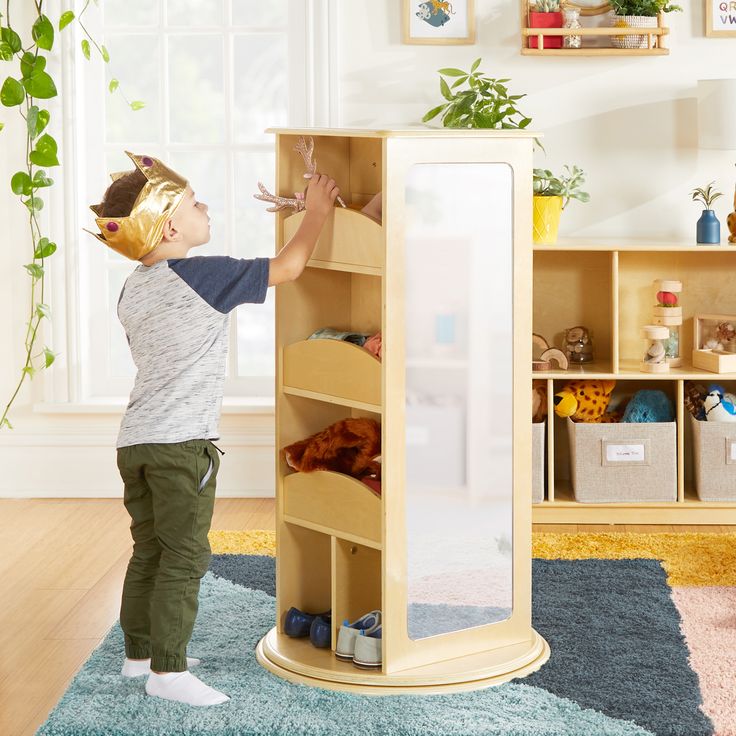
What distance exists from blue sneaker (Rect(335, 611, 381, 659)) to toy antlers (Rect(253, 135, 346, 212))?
2.81 feet

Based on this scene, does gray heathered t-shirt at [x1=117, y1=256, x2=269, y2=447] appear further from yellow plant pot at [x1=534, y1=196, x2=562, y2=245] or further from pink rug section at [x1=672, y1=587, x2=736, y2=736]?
yellow plant pot at [x1=534, y1=196, x2=562, y2=245]

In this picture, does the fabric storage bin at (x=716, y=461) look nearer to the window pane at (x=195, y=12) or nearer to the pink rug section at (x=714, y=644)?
the pink rug section at (x=714, y=644)

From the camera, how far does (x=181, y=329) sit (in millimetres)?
2201

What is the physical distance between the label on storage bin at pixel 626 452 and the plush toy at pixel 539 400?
0.24m

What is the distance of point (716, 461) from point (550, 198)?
38.9 inches

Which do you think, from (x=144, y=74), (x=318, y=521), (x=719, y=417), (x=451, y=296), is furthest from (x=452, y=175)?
(x=144, y=74)

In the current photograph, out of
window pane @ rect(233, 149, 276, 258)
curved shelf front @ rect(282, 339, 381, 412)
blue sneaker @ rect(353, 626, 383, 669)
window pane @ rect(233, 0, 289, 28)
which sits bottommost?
blue sneaker @ rect(353, 626, 383, 669)

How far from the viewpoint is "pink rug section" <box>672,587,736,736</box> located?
7.07ft

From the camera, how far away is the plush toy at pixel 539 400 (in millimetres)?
3676

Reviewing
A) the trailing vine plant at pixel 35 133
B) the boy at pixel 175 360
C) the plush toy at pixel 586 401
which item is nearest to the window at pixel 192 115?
the trailing vine plant at pixel 35 133

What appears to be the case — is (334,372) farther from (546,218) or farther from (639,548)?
(546,218)

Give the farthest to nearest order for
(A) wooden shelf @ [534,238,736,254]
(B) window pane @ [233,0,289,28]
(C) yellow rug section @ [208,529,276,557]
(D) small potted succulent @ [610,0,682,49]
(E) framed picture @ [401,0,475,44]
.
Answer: (B) window pane @ [233,0,289,28] < (E) framed picture @ [401,0,475,44] < (D) small potted succulent @ [610,0,682,49] < (A) wooden shelf @ [534,238,736,254] < (C) yellow rug section @ [208,529,276,557]

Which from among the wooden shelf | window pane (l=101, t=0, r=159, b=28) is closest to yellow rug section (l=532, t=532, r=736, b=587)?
the wooden shelf

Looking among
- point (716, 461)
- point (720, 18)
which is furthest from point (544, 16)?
point (716, 461)
